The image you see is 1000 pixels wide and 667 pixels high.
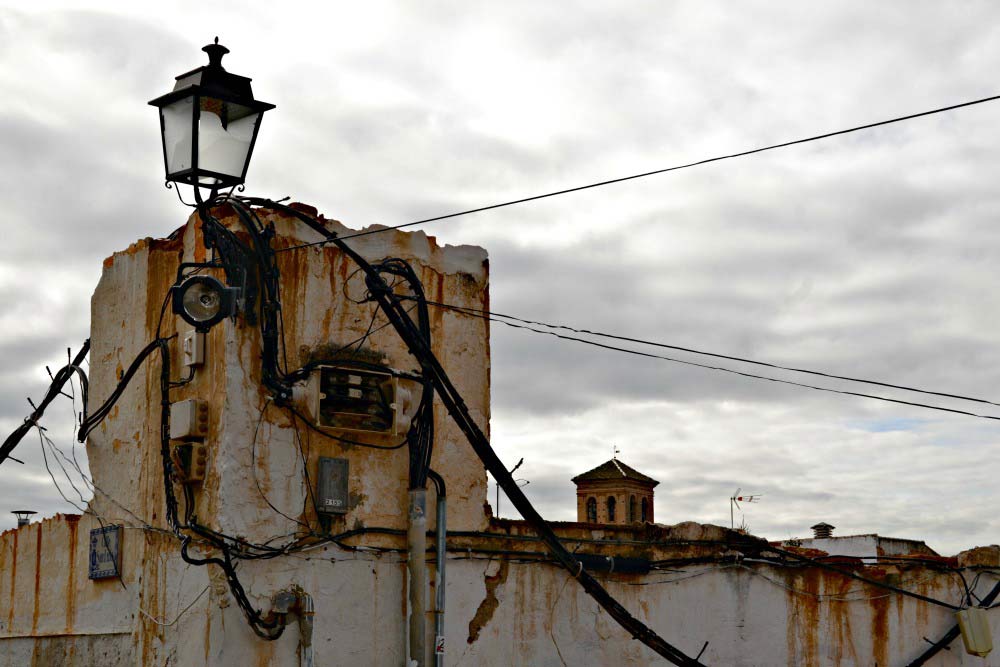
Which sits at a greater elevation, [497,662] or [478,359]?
[478,359]

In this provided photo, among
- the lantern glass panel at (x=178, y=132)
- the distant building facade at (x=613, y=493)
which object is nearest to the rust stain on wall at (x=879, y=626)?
the lantern glass panel at (x=178, y=132)

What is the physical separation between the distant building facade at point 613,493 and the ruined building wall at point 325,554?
32661mm

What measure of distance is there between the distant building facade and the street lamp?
3684 cm

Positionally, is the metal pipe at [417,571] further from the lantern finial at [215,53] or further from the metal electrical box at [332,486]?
the lantern finial at [215,53]

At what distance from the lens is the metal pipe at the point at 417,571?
9.80 meters

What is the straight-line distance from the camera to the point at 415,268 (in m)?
10.6

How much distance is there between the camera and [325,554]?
379 inches

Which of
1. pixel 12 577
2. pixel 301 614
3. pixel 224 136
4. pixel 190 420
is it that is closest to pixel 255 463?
pixel 190 420

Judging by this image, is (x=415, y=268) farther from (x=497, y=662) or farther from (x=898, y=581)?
(x=898, y=581)

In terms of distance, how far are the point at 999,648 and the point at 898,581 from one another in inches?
63.9

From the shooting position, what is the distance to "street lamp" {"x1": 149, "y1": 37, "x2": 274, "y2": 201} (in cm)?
848

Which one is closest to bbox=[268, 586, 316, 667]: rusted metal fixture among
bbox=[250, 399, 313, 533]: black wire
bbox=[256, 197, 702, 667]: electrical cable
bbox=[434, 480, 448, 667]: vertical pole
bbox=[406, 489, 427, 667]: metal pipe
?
bbox=[250, 399, 313, 533]: black wire

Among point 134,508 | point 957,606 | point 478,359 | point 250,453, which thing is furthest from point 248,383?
point 957,606

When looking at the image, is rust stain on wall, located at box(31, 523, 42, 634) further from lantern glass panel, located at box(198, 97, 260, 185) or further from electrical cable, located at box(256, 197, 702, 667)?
lantern glass panel, located at box(198, 97, 260, 185)
